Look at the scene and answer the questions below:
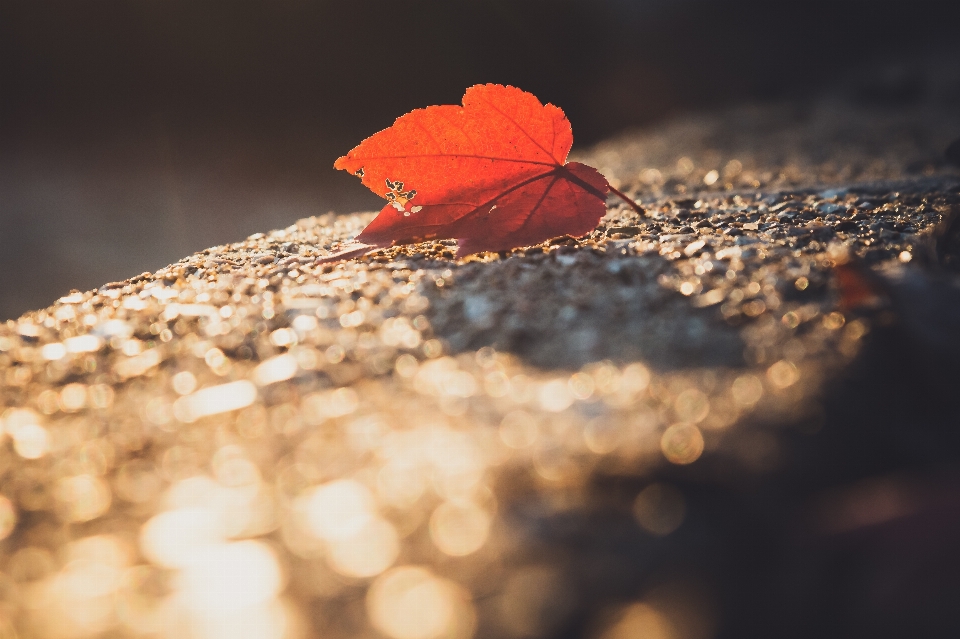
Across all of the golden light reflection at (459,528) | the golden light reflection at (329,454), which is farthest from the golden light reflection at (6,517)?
the golden light reflection at (459,528)

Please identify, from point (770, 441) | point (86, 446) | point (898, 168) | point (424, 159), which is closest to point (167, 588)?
point (86, 446)

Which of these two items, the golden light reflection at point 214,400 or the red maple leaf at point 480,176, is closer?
the golden light reflection at point 214,400

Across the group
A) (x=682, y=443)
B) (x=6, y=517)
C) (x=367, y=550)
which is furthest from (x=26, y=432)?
(x=682, y=443)

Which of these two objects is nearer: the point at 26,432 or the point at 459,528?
the point at 459,528

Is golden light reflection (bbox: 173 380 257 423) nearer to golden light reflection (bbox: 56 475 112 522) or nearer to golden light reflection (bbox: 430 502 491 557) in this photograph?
golden light reflection (bbox: 56 475 112 522)

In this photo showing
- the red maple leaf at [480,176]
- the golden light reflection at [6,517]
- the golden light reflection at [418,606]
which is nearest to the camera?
the golden light reflection at [418,606]

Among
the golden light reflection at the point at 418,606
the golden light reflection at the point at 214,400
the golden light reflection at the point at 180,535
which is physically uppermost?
the golden light reflection at the point at 214,400

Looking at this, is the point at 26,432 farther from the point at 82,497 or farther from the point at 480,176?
the point at 480,176

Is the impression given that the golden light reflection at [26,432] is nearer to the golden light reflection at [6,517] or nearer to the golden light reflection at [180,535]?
the golden light reflection at [6,517]
